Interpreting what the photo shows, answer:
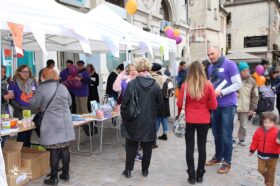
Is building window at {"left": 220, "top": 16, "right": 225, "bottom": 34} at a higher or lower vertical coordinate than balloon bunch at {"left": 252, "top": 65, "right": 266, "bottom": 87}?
higher

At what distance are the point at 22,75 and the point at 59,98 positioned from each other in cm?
133

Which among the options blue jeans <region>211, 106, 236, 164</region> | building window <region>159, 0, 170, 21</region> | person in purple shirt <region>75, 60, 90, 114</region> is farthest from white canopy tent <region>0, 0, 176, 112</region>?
building window <region>159, 0, 170, 21</region>

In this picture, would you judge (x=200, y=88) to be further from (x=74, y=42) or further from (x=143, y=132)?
(x=74, y=42)

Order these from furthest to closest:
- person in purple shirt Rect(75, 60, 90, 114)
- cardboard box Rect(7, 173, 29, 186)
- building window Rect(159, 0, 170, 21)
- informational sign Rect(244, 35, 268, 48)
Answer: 1. informational sign Rect(244, 35, 268, 48)
2. building window Rect(159, 0, 170, 21)
3. person in purple shirt Rect(75, 60, 90, 114)
4. cardboard box Rect(7, 173, 29, 186)

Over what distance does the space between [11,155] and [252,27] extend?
4616 centimetres

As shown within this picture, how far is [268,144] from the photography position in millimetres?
3697

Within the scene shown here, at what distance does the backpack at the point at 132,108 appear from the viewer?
13.9 feet

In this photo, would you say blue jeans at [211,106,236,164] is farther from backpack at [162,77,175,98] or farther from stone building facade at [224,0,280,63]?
stone building facade at [224,0,280,63]

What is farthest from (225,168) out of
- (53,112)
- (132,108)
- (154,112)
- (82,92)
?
(82,92)

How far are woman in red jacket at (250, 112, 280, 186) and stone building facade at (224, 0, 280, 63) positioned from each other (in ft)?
142

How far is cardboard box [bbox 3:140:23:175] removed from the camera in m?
4.11

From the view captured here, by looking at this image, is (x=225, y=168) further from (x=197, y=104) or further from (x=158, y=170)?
(x=197, y=104)

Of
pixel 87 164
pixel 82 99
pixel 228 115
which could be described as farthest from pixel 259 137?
pixel 82 99

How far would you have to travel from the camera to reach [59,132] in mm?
4098
